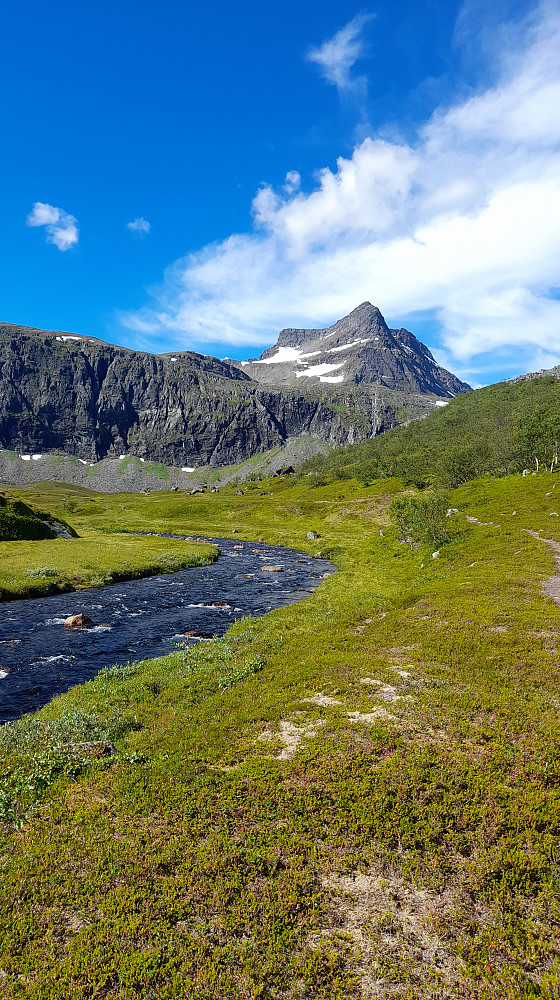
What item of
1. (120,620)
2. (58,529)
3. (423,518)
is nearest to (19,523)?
(58,529)

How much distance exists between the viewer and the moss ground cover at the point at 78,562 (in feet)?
163

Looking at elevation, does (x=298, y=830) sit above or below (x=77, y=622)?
above

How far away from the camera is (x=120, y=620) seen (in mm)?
39500

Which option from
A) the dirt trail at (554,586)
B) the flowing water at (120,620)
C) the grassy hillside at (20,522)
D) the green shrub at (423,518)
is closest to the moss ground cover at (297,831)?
the flowing water at (120,620)

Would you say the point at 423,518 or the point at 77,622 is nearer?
the point at 77,622

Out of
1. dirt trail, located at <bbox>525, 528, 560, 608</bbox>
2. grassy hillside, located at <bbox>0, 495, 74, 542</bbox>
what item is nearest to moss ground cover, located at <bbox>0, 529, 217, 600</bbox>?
grassy hillside, located at <bbox>0, 495, 74, 542</bbox>

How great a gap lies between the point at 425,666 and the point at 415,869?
10.9 metres

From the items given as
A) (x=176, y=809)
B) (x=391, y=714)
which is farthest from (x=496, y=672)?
(x=176, y=809)

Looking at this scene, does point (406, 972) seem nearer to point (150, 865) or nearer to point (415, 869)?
point (415, 869)

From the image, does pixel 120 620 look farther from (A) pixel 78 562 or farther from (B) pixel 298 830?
(B) pixel 298 830

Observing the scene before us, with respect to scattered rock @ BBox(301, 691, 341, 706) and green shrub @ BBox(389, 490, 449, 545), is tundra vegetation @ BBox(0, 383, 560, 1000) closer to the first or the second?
scattered rock @ BBox(301, 691, 341, 706)

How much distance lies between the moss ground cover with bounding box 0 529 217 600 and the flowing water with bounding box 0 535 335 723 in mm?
2221

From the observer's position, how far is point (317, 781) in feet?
42.1

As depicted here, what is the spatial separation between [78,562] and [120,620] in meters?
24.7
